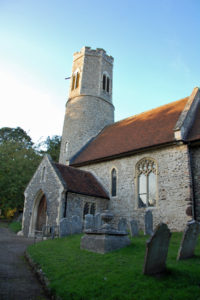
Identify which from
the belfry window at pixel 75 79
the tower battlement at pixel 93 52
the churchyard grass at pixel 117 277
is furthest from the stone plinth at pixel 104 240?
the tower battlement at pixel 93 52

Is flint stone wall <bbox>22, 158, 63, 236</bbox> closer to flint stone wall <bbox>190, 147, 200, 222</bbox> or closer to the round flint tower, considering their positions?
the round flint tower

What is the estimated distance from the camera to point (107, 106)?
936 inches

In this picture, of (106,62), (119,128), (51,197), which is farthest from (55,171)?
(106,62)

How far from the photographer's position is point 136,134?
16.8 meters

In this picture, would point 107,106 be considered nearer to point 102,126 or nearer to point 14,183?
point 102,126

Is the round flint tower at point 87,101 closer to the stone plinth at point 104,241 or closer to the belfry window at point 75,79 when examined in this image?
the belfry window at point 75,79

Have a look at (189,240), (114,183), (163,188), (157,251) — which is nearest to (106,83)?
(114,183)

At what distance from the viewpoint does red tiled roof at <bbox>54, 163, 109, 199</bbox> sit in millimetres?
14469

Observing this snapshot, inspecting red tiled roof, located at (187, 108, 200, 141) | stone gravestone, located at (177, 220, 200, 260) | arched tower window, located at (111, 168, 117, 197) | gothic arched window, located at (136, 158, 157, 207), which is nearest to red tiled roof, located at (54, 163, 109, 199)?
arched tower window, located at (111, 168, 117, 197)

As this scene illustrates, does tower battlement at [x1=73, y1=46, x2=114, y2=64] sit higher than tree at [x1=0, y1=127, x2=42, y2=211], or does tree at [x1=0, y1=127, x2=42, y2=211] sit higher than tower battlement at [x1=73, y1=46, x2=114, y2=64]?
tower battlement at [x1=73, y1=46, x2=114, y2=64]

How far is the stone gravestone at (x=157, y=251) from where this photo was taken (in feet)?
16.2

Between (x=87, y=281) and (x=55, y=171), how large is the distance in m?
10.4

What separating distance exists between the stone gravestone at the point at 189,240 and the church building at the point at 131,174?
5.35 metres

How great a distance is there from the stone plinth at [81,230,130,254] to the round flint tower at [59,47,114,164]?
11653 mm
